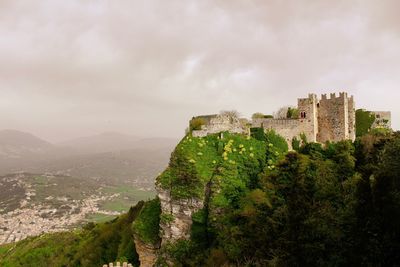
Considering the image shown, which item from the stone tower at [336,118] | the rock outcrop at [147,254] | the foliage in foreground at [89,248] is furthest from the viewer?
the foliage in foreground at [89,248]

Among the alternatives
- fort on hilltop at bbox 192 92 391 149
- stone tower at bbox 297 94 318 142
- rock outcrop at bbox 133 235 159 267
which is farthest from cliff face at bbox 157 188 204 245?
stone tower at bbox 297 94 318 142

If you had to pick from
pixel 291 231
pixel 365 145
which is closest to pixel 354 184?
pixel 291 231

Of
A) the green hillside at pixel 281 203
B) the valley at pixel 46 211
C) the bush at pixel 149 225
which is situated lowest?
the valley at pixel 46 211

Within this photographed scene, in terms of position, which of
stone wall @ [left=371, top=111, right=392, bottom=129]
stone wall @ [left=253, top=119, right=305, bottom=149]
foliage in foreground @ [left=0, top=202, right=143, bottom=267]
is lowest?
foliage in foreground @ [left=0, top=202, right=143, bottom=267]

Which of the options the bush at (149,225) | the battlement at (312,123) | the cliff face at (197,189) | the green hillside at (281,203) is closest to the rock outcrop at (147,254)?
the cliff face at (197,189)

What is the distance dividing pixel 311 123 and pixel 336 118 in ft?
8.19

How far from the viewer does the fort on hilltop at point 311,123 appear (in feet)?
121

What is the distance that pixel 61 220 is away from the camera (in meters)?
144

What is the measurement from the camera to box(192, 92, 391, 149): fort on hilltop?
3684 centimetres

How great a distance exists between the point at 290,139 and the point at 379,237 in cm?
1862

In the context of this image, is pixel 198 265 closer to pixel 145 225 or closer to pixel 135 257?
pixel 145 225

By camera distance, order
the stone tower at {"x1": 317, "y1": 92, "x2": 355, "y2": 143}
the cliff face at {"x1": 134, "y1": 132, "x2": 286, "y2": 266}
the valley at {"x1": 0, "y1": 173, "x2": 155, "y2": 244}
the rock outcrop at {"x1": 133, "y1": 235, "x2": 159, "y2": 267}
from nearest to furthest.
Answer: the cliff face at {"x1": 134, "y1": 132, "x2": 286, "y2": 266} → the rock outcrop at {"x1": 133, "y1": 235, "x2": 159, "y2": 267} → the stone tower at {"x1": 317, "y1": 92, "x2": 355, "y2": 143} → the valley at {"x1": 0, "y1": 173, "x2": 155, "y2": 244}

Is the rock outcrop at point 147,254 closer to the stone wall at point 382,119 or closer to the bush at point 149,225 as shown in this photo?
the bush at point 149,225

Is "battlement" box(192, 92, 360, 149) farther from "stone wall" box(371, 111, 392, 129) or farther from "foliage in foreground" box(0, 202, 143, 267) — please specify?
"foliage in foreground" box(0, 202, 143, 267)
